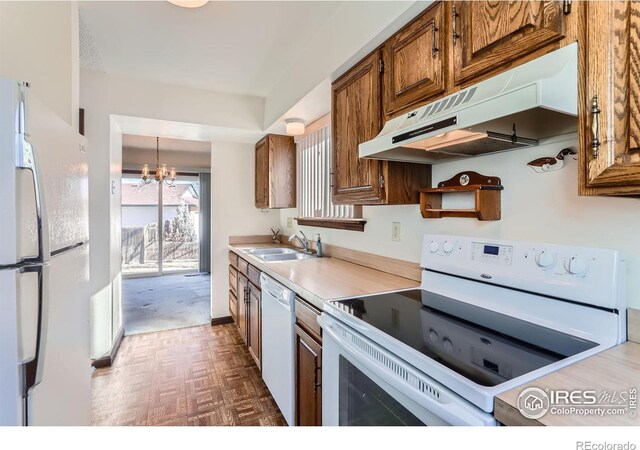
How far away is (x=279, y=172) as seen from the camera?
3344 mm

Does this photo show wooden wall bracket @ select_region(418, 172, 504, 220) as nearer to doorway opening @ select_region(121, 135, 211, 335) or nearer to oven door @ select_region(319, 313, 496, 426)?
oven door @ select_region(319, 313, 496, 426)

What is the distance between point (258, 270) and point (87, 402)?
3.92 feet

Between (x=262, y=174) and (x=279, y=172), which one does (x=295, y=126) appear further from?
(x=262, y=174)

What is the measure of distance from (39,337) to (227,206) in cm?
284

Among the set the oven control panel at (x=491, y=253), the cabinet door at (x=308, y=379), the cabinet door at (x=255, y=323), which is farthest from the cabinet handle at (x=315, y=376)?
the cabinet door at (x=255, y=323)

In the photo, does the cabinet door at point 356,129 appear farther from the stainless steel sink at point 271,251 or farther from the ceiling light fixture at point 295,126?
the stainless steel sink at point 271,251

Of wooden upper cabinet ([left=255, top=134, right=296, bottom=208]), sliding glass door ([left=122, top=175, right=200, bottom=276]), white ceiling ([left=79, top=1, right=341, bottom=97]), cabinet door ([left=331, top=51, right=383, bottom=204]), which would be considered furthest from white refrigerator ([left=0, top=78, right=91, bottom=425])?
sliding glass door ([left=122, top=175, right=200, bottom=276])

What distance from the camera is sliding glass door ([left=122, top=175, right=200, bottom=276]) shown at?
6211mm

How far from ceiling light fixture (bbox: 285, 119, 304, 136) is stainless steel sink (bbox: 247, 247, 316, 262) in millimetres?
1128

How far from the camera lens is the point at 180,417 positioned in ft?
6.53

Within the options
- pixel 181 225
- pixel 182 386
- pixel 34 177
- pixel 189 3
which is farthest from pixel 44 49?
pixel 181 225

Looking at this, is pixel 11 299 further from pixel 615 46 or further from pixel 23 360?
pixel 615 46
